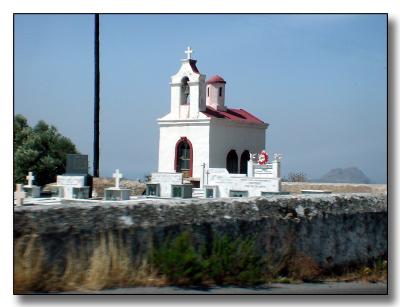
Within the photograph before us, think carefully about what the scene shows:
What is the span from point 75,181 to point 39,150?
471 cm

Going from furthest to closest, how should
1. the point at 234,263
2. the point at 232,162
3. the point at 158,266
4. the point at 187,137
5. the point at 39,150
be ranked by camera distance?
the point at 232,162
the point at 187,137
the point at 39,150
the point at 234,263
the point at 158,266

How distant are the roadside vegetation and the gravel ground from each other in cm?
6

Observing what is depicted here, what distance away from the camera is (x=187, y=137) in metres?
23.0

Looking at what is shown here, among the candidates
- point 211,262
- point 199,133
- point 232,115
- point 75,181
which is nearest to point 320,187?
point 199,133

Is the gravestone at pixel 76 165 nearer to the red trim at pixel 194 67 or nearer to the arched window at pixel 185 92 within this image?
the red trim at pixel 194 67

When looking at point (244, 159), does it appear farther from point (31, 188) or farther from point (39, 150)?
point (39, 150)

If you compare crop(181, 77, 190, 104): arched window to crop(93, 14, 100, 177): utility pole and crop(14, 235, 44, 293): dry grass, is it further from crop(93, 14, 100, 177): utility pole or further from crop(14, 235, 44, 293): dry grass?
crop(14, 235, 44, 293): dry grass

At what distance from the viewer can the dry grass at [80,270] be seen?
566 centimetres

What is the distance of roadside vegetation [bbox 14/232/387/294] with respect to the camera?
575 cm

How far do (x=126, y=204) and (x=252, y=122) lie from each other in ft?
56.8

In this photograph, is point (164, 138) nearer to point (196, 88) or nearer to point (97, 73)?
point (196, 88)

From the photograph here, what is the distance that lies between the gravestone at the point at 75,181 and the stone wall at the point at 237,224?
366 inches
